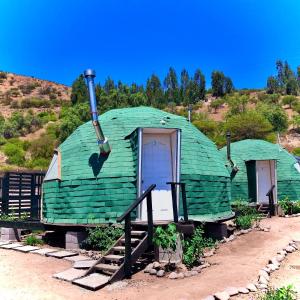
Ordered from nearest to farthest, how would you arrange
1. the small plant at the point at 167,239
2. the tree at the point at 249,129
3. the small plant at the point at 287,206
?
1. the small plant at the point at 167,239
2. the small plant at the point at 287,206
3. the tree at the point at 249,129

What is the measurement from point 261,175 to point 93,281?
14.4 metres

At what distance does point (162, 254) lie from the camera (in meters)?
8.62

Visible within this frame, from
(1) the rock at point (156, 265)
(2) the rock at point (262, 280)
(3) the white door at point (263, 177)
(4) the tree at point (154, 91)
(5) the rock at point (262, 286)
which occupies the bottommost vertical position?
(5) the rock at point (262, 286)

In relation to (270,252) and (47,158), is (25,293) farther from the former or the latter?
(47,158)

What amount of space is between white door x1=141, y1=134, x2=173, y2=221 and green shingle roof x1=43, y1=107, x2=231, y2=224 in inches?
14.6

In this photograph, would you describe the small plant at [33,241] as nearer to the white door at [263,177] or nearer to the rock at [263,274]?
the rock at [263,274]

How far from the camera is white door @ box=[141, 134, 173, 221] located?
449 inches

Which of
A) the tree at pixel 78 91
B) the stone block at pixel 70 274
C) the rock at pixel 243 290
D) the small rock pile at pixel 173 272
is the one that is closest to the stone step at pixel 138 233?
the small rock pile at pixel 173 272

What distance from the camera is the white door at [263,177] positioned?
66.5ft

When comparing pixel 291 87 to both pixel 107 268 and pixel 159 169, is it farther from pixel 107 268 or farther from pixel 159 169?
pixel 107 268

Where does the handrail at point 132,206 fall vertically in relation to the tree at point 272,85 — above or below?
below

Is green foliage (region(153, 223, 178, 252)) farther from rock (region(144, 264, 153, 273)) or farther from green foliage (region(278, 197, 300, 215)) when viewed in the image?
green foliage (region(278, 197, 300, 215))

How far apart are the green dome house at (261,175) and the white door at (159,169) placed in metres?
8.84

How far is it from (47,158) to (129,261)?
3915 cm
